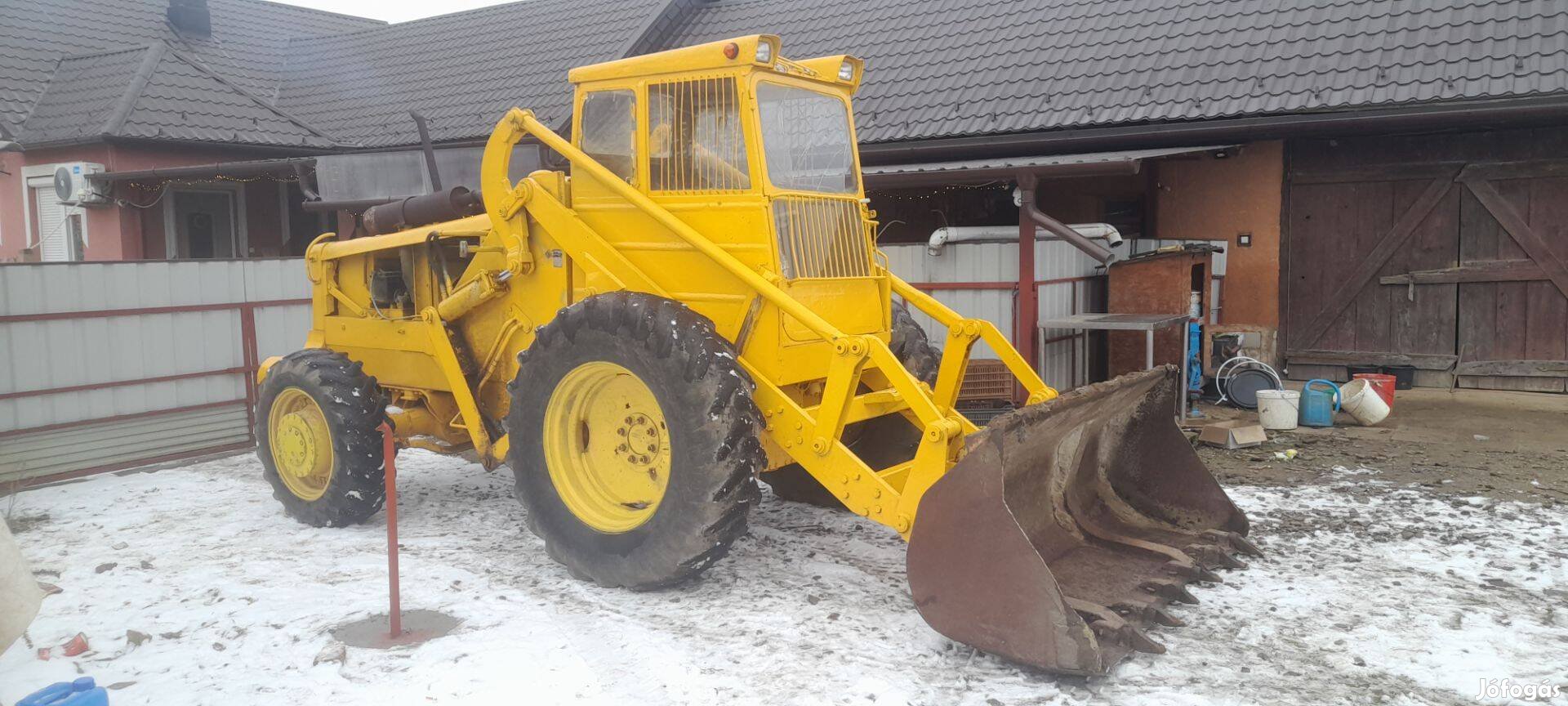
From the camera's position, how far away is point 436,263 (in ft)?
20.6

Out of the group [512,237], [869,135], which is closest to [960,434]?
[512,237]

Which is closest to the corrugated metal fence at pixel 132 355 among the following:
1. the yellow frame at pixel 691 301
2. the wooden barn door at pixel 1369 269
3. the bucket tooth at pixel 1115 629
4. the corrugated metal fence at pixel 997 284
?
the yellow frame at pixel 691 301

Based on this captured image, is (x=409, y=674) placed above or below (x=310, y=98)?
below

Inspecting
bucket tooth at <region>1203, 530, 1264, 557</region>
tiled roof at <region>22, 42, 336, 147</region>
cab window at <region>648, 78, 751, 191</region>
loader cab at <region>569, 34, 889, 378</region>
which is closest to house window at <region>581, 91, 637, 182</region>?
loader cab at <region>569, 34, 889, 378</region>

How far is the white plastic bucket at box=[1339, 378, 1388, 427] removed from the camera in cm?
852

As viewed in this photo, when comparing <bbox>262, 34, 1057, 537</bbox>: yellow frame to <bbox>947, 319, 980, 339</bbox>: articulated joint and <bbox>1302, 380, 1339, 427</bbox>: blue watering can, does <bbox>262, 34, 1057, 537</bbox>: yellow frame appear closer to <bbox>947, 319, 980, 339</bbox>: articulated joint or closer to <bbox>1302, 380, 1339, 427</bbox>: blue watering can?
<bbox>947, 319, 980, 339</bbox>: articulated joint

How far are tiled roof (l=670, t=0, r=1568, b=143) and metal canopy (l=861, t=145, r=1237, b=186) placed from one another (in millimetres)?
725

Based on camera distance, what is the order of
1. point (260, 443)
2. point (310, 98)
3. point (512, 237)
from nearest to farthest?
point (512, 237)
point (260, 443)
point (310, 98)

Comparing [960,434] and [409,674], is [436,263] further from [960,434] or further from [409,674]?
[960,434]

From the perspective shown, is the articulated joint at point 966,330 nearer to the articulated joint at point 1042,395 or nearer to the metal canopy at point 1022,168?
the articulated joint at point 1042,395

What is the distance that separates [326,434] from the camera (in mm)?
6016

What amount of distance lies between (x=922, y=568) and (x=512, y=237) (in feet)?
9.03

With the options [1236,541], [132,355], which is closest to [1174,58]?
[1236,541]

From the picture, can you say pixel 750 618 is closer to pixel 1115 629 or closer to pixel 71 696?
pixel 1115 629
